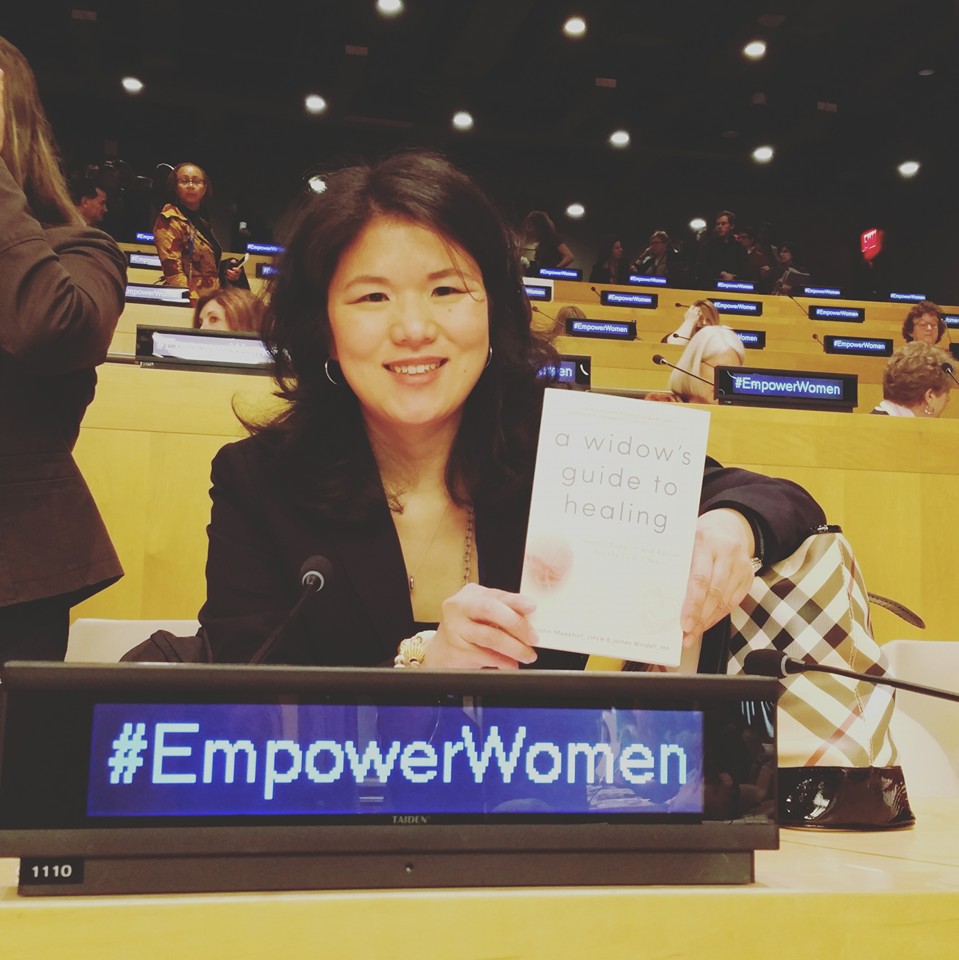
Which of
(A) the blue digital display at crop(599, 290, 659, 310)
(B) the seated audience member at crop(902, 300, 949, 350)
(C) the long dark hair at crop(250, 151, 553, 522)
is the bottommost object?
(C) the long dark hair at crop(250, 151, 553, 522)

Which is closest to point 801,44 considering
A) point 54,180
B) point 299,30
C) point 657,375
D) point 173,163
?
point 299,30

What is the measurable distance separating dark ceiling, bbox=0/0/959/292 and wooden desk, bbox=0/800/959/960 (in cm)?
877

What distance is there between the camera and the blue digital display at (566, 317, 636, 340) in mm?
6707

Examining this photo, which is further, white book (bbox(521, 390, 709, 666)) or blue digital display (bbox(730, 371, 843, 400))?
blue digital display (bbox(730, 371, 843, 400))

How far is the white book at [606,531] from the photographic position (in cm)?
58

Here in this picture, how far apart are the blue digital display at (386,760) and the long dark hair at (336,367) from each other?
1.96ft

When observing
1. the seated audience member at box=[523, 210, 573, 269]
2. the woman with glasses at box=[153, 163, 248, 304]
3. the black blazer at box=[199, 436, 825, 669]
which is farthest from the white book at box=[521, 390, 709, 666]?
the seated audience member at box=[523, 210, 573, 269]

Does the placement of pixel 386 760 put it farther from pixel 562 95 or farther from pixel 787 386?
pixel 562 95

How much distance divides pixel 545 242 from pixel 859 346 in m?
3.96

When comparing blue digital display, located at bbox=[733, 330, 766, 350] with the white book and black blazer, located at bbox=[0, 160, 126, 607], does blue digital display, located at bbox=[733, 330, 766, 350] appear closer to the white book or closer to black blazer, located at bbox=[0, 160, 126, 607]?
black blazer, located at bbox=[0, 160, 126, 607]

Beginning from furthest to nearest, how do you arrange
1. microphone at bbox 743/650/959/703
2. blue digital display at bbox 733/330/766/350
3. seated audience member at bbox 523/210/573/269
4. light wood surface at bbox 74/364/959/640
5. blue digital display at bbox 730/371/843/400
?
seated audience member at bbox 523/210/573/269 → blue digital display at bbox 733/330/766/350 → blue digital display at bbox 730/371/843/400 → light wood surface at bbox 74/364/959/640 → microphone at bbox 743/650/959/703

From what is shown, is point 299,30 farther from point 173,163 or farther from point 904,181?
point 904,181

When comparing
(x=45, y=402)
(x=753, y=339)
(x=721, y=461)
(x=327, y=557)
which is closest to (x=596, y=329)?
(x=753, y=339)

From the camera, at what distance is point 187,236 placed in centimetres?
527
